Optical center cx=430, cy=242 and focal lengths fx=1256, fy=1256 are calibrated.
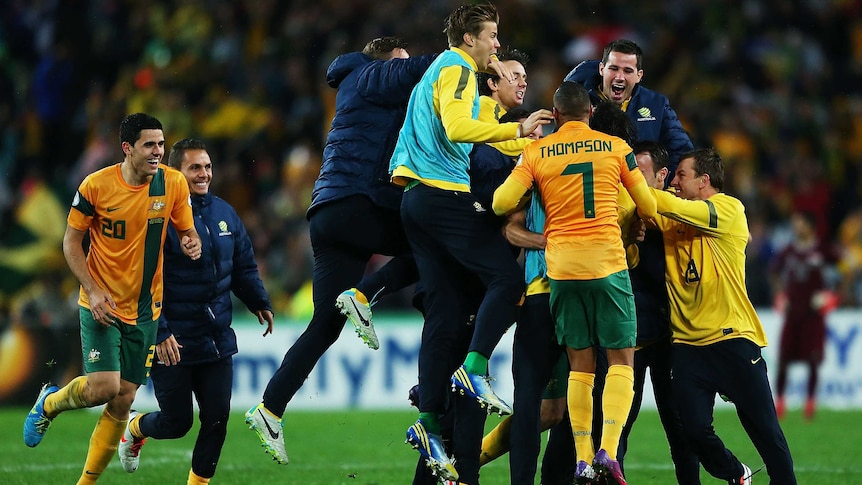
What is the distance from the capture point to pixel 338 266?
305 inches

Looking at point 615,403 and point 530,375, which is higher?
point 530,375

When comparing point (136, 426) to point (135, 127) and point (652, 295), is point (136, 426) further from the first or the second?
point (652, 295)

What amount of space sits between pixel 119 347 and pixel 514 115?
9.53 ft

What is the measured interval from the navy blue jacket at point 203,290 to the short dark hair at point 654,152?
2.93 m

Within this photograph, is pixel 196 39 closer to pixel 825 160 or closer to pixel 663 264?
pixel 825 160

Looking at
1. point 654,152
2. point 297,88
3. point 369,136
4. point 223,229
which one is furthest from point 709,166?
point 297,88

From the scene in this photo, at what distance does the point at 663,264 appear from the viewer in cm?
752

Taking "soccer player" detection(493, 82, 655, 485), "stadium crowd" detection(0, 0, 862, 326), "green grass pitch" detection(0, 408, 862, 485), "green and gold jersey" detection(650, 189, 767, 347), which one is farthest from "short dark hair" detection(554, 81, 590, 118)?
"stadium crowd" detection(0, 0, 862, 326)

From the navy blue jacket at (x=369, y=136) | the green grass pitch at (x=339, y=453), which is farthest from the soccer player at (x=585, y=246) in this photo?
the green grass pitch at (x=339, y=453)

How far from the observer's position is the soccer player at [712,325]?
7129mm

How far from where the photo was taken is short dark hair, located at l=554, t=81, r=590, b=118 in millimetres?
6875

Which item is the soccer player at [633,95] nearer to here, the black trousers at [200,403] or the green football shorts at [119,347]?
the black trousers at [200,403]

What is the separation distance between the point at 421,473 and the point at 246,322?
7.99 m

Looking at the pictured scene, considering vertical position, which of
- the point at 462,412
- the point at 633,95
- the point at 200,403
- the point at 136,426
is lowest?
the point at 136,426
